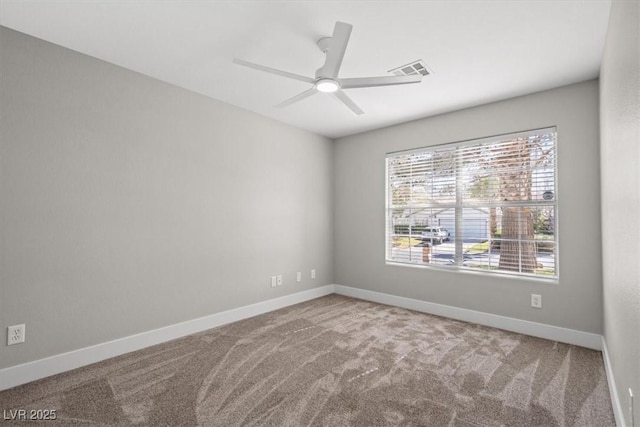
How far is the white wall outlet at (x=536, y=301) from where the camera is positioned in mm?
3191

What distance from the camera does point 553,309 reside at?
3119 mm

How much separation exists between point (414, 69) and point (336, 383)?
8.89ft

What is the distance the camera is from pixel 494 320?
3.46 m

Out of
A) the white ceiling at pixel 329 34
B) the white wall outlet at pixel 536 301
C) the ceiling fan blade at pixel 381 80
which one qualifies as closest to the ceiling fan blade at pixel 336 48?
the ceiling fan blade at pixel 381 80

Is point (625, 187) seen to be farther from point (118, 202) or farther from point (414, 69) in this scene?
point (118, 202)

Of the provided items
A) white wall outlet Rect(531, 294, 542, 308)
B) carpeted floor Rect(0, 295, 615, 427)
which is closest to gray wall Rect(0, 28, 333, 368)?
carpeted floor Rect(0, 295, 615, 427)

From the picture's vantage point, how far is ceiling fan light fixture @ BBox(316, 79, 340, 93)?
92.8 inches

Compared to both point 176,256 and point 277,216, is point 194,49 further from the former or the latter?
point 277,216

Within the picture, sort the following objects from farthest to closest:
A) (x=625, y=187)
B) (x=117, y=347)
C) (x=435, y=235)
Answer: (x=435, y=235)
(x=117, y=347)
(x=625, y=187)

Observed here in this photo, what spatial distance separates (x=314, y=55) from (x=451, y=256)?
9.46 feet

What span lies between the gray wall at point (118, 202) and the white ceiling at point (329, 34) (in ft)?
1.05

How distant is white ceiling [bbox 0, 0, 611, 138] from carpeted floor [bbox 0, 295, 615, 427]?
257 centimetres

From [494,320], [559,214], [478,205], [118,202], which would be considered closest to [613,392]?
[494,320]

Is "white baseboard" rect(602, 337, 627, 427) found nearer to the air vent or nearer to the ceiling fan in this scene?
the ceiling fan
